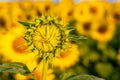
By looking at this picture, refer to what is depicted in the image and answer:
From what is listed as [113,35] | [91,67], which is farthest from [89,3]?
[91,67]

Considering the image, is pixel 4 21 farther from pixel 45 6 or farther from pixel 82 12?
pixel 82 12

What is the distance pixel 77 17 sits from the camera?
22.8ft

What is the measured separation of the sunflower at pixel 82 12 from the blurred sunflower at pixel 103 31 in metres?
0.23

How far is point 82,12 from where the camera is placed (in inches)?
274

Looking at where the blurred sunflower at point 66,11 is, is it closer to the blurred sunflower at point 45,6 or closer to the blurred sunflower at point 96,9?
the blurred sunflower at point 45,6

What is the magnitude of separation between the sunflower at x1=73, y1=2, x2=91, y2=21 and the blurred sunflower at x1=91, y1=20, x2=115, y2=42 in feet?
0.75

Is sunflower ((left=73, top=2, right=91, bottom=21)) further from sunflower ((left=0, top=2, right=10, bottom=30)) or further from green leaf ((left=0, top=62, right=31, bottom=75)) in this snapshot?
green leaf ((left=0, top=62, right=31, bottom=75))

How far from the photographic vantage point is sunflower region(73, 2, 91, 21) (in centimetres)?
682

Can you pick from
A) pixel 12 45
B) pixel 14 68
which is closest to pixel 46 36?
pixel 14 68

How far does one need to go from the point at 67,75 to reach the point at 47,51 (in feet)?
0.66

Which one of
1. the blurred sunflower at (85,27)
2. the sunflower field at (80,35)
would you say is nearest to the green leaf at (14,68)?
the sunflower field at (80,35)

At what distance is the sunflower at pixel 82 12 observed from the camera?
6819 millimetres

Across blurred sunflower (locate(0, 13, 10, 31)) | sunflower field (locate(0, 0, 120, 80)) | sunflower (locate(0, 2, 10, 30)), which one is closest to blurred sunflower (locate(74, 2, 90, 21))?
sunflower field (locate(0, 0, 120, 80))

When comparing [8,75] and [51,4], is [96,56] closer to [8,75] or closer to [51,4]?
[51,4]
